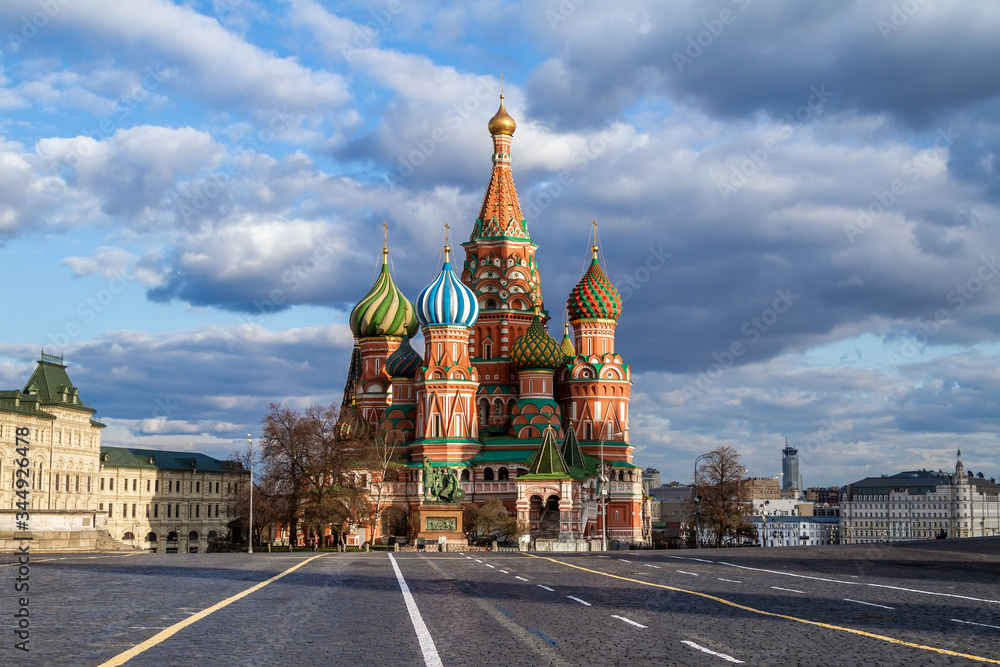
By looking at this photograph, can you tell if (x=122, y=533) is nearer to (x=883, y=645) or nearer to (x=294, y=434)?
(x=294, y=434)

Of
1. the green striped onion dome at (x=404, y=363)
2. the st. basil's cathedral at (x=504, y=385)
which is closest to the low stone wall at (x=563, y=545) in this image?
the st. basil's cathedral at (x=504, y=385)

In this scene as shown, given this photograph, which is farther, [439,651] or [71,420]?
[71,420]

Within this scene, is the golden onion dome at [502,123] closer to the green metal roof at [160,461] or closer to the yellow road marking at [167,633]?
the green metal roof at [160,461]

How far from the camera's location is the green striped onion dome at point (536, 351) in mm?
87062

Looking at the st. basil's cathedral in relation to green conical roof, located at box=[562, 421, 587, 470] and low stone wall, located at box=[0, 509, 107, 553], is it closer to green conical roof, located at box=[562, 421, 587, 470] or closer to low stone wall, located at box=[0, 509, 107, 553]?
green conical roof, located at box=[562, 421, 587, 470]

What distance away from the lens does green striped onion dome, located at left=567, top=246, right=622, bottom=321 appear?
91.0 metres

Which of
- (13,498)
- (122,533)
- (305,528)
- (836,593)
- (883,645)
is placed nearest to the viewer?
(883,645)

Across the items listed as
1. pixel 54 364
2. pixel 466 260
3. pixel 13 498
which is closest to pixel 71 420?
pixel 54 364

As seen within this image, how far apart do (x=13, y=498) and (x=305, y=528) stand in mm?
26145

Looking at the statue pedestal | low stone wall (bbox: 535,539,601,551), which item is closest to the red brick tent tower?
low stone wall (bbox: 535,539,601,551)

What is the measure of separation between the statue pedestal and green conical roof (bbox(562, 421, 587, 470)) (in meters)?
22.9

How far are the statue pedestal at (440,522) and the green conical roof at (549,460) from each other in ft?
55.4

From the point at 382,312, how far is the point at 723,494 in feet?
110

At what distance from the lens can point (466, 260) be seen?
96000mm
